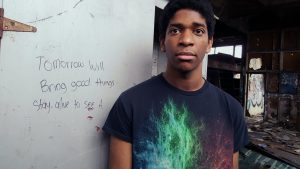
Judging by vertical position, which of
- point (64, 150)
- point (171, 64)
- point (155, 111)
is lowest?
point (64, 150)

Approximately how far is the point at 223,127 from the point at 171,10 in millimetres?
819

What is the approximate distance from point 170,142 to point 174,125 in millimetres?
108

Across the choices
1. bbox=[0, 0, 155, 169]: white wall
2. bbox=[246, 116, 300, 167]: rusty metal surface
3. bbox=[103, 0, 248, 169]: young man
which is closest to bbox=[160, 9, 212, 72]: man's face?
bbox=[103, 0, 248, 169]: young man

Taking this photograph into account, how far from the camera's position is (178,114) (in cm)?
171

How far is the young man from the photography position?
1601 mm

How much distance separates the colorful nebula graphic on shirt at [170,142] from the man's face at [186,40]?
27 centimetres

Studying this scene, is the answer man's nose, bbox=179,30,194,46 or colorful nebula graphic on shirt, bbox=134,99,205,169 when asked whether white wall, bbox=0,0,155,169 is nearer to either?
colorful nebula graphic on shirt, bbox=134,99,205,169

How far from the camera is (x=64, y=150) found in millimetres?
1662

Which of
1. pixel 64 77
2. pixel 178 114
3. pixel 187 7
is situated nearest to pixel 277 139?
pixel 178 114

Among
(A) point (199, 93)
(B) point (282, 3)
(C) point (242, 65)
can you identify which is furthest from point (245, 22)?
(A) point (199, 93)

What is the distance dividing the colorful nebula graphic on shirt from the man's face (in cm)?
27

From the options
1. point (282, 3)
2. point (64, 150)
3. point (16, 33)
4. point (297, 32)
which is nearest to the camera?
point (16, 33)

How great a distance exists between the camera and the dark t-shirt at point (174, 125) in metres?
1.61

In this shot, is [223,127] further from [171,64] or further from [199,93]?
[171,64]
